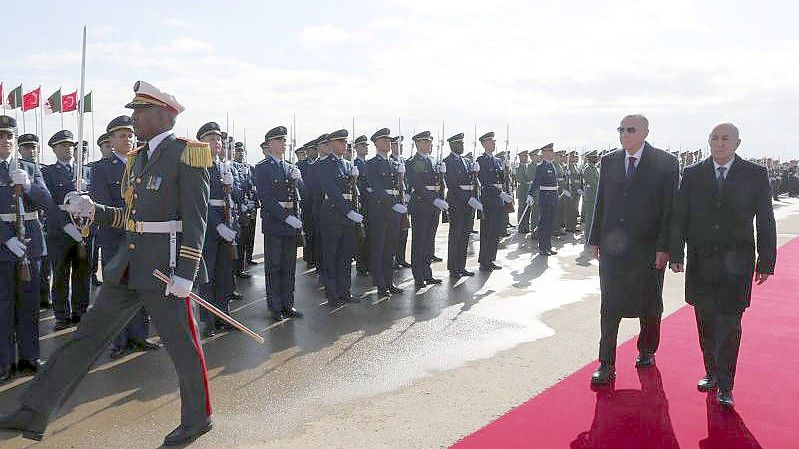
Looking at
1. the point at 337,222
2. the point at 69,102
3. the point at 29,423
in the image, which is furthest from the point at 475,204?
the point at 69,102

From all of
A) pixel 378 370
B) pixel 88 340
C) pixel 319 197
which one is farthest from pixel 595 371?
pixel 319 197

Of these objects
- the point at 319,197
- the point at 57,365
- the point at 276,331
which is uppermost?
the point at 319,197

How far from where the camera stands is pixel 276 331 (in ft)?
20.6

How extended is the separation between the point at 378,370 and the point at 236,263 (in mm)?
4083

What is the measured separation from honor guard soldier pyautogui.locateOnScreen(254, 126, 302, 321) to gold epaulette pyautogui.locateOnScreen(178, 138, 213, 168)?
113 inches

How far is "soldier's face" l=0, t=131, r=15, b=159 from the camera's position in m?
4.89

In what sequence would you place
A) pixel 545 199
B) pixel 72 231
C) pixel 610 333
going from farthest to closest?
pixel 545 199, pixel 72 231, pixel 610 333

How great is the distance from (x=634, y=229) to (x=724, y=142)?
32.7 inches

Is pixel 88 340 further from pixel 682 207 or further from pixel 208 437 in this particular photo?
pixel 682 207

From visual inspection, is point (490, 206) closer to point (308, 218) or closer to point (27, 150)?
point (308, 218)

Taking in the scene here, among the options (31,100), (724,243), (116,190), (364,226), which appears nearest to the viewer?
(724,243)

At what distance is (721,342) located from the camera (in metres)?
4.36

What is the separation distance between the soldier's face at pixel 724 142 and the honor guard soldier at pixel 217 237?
4.09 meters

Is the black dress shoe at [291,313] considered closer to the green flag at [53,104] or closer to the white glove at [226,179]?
the white glove at [226,179]
